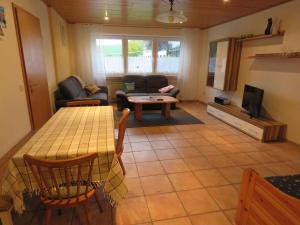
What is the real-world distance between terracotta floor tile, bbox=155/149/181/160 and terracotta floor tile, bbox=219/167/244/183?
2.16ft

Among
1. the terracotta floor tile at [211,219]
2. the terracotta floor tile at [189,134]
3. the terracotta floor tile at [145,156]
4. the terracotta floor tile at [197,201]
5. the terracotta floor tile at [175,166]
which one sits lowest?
the terracotta floor tile at [211,219]

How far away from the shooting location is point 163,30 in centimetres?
605

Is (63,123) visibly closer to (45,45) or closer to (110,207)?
(110,207)

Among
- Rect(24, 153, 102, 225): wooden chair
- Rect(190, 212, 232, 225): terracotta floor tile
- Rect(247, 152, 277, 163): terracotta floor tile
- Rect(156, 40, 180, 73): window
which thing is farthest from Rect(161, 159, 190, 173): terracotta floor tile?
Rect(156, 40, 180, 73): window

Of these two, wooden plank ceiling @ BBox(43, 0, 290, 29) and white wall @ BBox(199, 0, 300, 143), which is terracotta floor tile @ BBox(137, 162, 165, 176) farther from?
wooden plank ceiling @ BBox(43, 0, 290, 29)

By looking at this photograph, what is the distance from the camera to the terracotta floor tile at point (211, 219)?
170 centimetres

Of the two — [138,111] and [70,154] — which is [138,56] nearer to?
[138,111]

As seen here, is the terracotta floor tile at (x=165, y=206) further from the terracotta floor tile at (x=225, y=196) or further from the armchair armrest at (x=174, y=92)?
the armchair armrest at (x=174, y=92)

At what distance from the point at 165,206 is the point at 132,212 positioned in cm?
32

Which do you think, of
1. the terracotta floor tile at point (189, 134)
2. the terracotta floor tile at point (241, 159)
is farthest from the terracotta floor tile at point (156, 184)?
the terracotta floor tile at point (189, 134)

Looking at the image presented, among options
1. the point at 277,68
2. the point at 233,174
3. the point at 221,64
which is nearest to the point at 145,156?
the point at 233,174

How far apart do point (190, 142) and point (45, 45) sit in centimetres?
324

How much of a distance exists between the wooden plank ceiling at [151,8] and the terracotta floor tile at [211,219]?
3.24 metres

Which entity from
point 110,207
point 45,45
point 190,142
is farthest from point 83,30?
point 110,207
